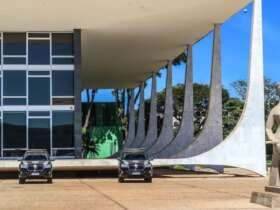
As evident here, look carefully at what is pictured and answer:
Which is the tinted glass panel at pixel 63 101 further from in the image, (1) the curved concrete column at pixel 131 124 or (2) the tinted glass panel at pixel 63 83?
(1) the curved concrete column at pixel 131 124

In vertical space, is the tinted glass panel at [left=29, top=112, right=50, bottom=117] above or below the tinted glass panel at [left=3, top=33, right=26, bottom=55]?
below

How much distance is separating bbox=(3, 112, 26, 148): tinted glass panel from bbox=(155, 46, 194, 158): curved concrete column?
11.9 metres

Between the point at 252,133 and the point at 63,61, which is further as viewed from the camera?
the point at 63,61

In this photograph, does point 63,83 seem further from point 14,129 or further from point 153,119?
point 153,119

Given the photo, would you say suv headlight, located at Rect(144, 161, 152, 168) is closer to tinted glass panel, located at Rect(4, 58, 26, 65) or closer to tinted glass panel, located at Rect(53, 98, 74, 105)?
tinted glass panel, located at Rect(53, 98, 74, 105)

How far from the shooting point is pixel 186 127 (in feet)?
154

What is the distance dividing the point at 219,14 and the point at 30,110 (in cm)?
1202

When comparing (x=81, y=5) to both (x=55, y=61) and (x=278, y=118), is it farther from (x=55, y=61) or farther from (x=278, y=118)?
(x=278, y=118)

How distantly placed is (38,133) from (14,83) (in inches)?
126

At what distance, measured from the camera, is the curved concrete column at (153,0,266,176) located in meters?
37.4

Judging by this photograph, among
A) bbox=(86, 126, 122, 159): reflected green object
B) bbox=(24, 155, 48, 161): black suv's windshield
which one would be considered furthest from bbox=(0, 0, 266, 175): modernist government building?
bbox=(86, 126, 122, 159): reflected green object

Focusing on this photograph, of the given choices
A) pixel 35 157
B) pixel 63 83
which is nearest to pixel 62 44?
pixel 63 83

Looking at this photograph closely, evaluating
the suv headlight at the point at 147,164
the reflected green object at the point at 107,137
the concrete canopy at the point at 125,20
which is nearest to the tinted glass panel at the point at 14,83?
the concrete canopy at the point at 125,20

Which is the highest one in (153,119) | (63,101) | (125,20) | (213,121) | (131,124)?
(125,20)
